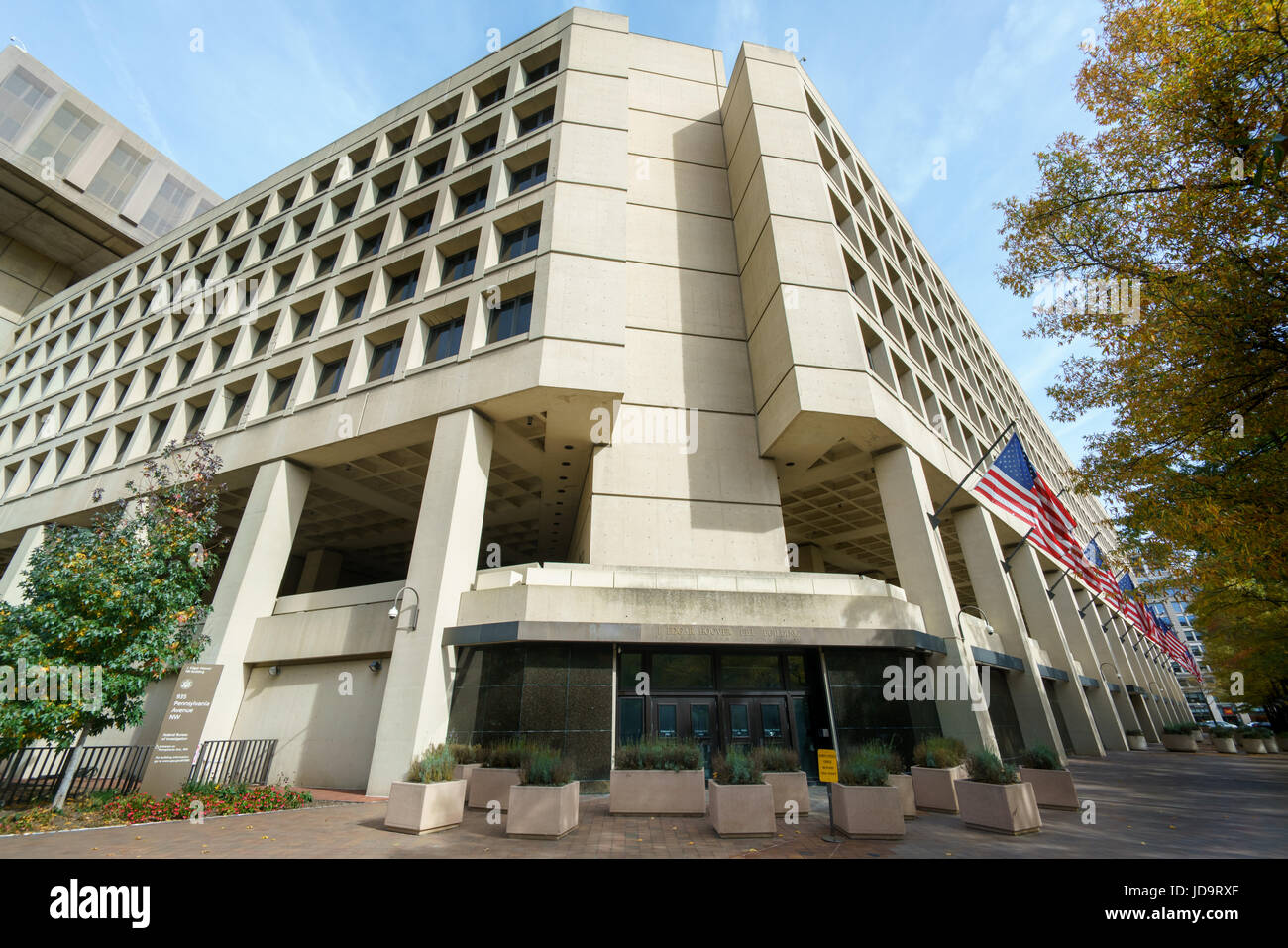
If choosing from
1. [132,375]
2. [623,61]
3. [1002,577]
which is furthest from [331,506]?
[1002,577]

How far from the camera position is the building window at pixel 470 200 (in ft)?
77.4

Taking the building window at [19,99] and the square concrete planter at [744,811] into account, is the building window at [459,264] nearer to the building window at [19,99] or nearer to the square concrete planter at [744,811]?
the square concrete planter at [744,811]

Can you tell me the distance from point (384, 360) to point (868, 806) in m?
21.4

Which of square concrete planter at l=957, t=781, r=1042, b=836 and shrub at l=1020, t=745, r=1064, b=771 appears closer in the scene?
square concrete planter at l=957, t=781, r=1042, b=836

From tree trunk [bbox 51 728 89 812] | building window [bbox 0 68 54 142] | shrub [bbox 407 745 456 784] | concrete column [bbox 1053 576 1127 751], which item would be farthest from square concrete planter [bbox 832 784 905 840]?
building window [bbox 0 68 54 142]

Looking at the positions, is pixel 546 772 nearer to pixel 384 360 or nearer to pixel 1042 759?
pixel 1042 759

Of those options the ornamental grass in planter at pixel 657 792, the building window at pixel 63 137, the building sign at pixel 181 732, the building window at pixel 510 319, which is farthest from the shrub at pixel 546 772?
the building window at pixel 63 137

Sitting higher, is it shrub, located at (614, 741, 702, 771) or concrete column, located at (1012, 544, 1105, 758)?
concrete column, located at (1012, 544, 1105, 758)

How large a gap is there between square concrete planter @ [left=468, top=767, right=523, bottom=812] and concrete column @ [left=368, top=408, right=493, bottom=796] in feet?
10.6

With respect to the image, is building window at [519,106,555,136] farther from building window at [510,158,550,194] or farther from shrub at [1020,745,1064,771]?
shrub at [1020,745,1064,771]

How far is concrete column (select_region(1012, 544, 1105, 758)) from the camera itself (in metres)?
24.9

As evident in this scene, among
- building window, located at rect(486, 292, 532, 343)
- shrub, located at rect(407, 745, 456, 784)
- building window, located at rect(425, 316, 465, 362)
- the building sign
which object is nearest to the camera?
shrub, located at rect(407, 745, 456, 784)

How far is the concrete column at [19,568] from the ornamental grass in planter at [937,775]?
115ft

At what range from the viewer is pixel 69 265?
4394 centimetres
